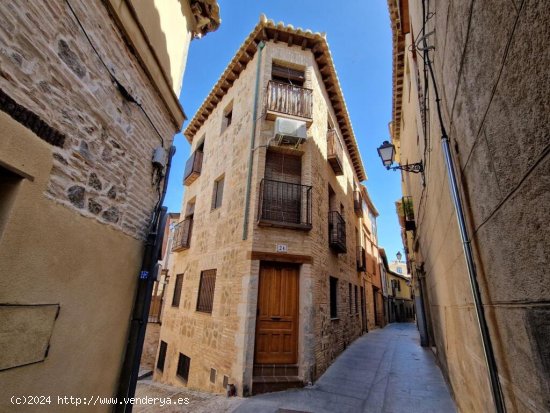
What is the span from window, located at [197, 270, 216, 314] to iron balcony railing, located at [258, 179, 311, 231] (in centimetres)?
257

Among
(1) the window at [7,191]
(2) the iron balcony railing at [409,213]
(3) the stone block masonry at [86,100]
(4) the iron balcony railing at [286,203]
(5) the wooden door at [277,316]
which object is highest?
(2) the iron balcony railing at [409,213]

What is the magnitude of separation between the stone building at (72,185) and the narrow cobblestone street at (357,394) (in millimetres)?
3057

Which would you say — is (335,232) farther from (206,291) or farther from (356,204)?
(356,204)

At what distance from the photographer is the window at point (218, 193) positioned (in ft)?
30.7

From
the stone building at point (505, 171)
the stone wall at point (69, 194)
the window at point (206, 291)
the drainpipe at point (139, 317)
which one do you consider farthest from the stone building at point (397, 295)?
the stone wall at point (69, 194)

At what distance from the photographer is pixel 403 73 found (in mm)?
9102

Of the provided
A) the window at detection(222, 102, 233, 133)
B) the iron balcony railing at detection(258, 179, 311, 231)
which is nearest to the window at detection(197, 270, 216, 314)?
the iron balcony railing at detection(258, 179, 311, 231)

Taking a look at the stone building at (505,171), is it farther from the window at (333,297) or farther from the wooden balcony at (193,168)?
the wooden balcony at (193,168)

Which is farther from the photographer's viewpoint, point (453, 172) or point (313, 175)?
point (313, 175)

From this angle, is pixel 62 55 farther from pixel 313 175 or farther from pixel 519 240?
pixel 313 175

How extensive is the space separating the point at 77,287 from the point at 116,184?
1221 mm

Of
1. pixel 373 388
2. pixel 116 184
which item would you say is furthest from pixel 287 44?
pixel 373 388

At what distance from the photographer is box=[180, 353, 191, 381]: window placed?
7.89m

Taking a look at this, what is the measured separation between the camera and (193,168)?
37.1 ft
